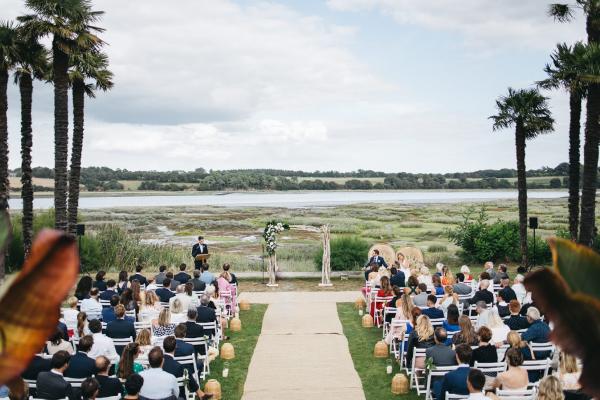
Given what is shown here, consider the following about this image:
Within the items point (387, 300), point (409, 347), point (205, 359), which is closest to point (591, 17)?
point (387, 300)

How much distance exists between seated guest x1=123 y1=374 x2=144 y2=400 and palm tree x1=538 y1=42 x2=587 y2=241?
18046 millimetres

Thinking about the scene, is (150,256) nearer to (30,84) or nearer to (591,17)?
(30,84)

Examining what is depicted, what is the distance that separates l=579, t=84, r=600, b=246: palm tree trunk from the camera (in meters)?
19.9

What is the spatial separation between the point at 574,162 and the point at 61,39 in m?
20.1

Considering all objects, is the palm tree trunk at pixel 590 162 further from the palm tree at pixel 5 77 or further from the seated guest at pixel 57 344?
the palm tree at pixel 5 77

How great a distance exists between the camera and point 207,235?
4872 cm

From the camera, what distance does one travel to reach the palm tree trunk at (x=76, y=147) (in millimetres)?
24719

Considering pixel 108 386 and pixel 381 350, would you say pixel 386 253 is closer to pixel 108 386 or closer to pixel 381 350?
pixel 381 350

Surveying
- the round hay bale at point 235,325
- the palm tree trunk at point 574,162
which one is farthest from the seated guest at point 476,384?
the palm tree trunk at point 574,162

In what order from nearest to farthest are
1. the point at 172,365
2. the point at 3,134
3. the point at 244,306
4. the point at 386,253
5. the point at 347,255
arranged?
the point at 172,365
the point at 244,306
the point at 3,134
the point at 386,253
the point at 347,255

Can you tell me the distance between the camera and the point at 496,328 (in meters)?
10.2

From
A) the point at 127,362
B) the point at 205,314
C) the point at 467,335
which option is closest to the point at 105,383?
the point at 127,362

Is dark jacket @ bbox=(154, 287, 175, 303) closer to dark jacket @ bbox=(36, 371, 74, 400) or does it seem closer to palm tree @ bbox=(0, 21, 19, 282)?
dark jacket @ bbox=(36, 371, 74, 400)

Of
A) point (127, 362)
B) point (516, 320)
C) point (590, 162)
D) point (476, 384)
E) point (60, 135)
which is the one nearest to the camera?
point (476, 384)
